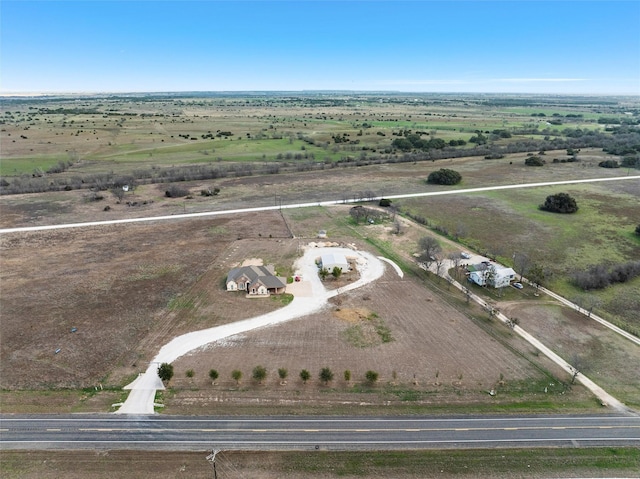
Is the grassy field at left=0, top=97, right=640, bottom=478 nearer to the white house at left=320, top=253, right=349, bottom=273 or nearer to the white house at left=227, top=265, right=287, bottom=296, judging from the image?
the white house at left=227, top=265, right=287, bottom=296

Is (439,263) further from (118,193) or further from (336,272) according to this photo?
(118,193)

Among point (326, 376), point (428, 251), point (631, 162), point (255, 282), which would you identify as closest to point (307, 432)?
point (326, 376)

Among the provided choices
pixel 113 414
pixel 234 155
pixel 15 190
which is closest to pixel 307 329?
pixel 113 414

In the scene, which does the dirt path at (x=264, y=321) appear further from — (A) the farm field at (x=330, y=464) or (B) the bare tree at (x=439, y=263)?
(B) the bare tree at (x=439, y=263)

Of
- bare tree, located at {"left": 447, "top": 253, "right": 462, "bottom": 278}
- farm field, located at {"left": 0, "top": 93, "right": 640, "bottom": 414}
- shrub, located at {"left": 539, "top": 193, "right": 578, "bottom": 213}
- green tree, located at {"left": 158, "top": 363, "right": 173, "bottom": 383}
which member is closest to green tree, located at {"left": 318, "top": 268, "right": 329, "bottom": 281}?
farm field, located at {"left": 0, "top": 93, "right": 640, "bottom": 414}

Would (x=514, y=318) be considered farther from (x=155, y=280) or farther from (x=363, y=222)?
(x=155, y=280)

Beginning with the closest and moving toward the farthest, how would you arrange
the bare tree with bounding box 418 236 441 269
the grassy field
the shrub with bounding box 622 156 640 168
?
the grassy field, the bare tree with bounding box 418 236 441 269, the shrub with bounding box 622 156 640 168

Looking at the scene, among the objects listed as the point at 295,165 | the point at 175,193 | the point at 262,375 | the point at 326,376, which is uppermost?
the point at 295,165
